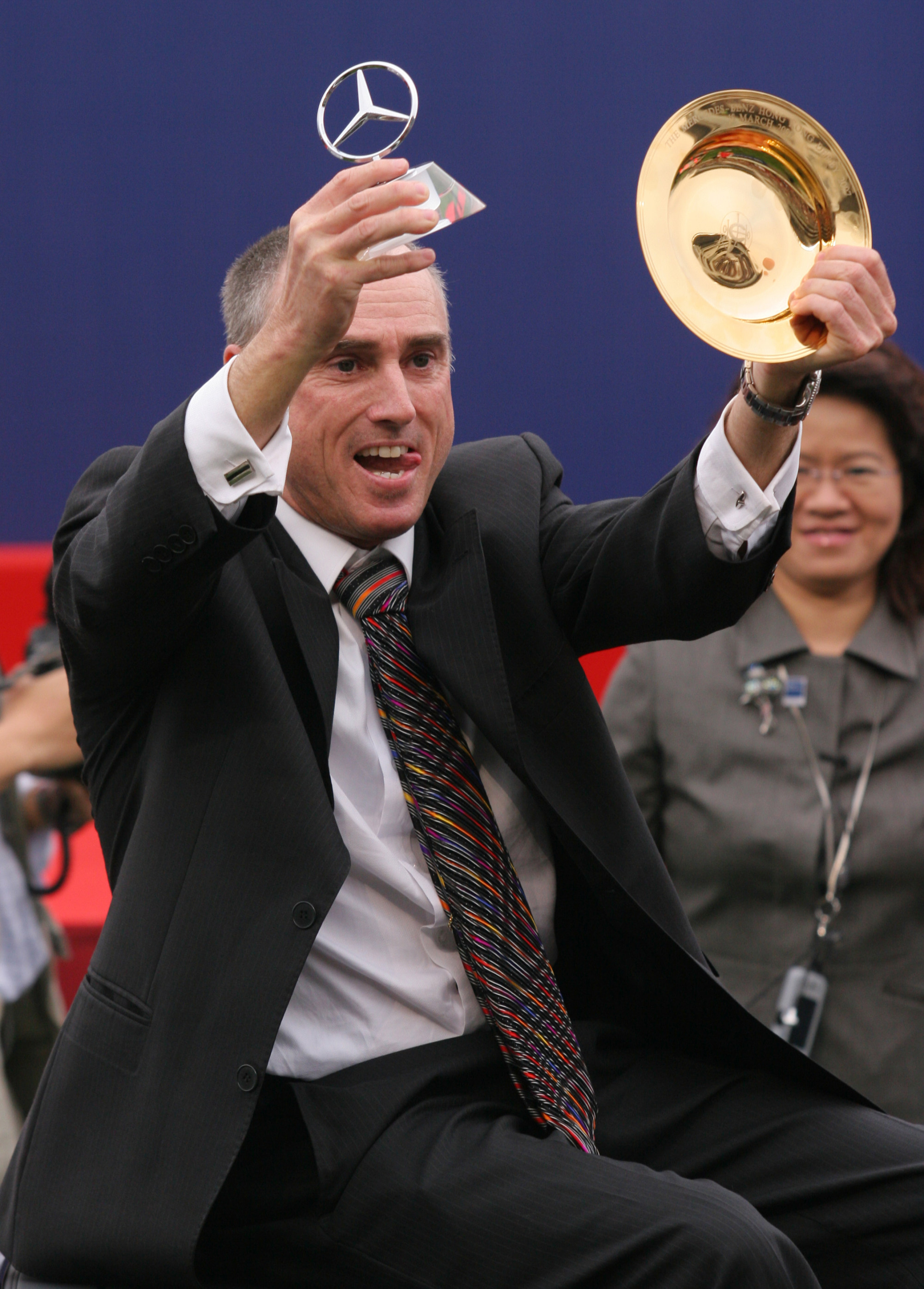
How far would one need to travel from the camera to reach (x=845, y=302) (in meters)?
1.52

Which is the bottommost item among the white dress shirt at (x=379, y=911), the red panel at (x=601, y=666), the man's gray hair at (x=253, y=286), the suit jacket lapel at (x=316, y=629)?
the white dress shirt at (x=379, y=911)

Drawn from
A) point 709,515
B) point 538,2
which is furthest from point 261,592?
point 538,2

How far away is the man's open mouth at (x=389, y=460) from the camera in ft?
5.80

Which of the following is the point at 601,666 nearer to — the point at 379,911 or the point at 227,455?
the point at 379,911

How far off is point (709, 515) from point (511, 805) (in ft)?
1.33

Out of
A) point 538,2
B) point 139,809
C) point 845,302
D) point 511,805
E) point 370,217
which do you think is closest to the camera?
point 370,217

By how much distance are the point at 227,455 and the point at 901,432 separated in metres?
Result: 1.81

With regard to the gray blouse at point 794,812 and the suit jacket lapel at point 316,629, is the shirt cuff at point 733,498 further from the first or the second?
the gray blouse at point 794,812

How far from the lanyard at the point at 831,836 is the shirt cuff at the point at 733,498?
119 cm

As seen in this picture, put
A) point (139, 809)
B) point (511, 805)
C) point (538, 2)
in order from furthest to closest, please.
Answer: point (538, 2)
point (511, 805)
point (139, 809)

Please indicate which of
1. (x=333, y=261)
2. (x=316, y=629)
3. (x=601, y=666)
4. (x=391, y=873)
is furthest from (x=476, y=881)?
(x=601, y=666)

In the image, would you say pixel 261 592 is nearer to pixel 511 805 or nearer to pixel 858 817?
pixel 511 805

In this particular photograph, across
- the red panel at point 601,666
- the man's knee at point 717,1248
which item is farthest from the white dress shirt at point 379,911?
the red panel at point 601,666

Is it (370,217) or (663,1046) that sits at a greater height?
(370,217)
